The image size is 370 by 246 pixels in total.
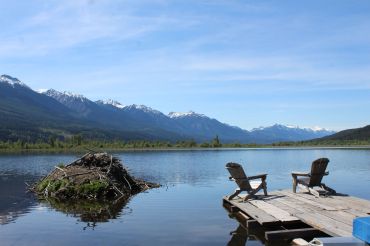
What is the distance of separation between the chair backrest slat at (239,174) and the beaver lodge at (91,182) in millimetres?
9047

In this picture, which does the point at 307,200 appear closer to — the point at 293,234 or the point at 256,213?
the point at 256,213

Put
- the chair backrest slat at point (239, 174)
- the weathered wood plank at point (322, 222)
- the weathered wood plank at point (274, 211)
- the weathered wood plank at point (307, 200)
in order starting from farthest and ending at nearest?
the chair backrest slat at point (239, 174), the weathered wood plank at point (307, 200), the weathered wood plank at point (274, 211), the weathered wood plank at point (322, 222)

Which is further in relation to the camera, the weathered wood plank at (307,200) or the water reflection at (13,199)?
the water reflection at (13,199)

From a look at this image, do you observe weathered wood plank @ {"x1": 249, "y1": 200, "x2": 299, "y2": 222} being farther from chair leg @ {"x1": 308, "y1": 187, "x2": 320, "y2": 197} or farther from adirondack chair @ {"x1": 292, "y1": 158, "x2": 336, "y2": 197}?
adirondack chair @ {"x1": 292, "y1": 158, "x2": 336, "y2": 197}

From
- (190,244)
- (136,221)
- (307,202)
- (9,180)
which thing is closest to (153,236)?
(190,244)

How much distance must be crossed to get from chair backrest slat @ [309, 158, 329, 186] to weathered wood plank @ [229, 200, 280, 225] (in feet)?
10.3

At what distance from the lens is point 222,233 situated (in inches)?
698

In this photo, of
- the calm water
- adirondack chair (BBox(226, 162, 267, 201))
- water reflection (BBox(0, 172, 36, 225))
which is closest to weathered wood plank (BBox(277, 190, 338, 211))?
adirondack chair (BBox(226, 162, 267, 201))

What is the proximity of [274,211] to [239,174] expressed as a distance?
368 cm

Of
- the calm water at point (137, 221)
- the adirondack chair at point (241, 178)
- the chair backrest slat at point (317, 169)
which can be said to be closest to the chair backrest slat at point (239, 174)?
the adirondack chair at point (241, 178)

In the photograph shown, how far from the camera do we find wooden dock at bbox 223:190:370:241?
15375 millimetres

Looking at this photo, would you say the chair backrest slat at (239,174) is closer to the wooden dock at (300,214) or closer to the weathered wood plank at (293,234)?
the wooden dock at (300,214)

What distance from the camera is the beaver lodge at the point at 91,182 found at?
29.3m

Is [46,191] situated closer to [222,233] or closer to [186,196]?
[186,196]
